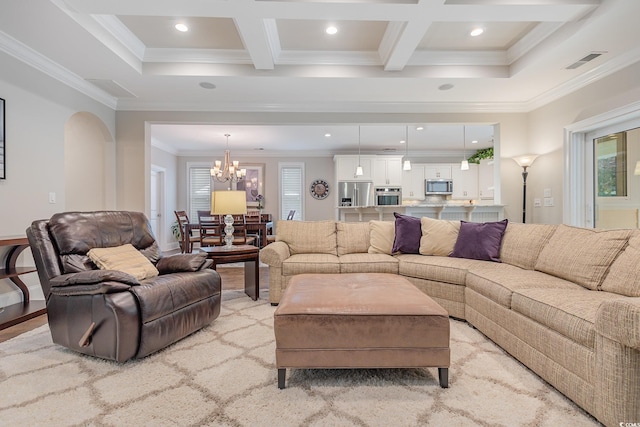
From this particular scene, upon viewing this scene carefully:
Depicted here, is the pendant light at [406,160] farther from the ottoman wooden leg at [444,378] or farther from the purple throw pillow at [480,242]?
the ottoman wooden leg at [444,378]

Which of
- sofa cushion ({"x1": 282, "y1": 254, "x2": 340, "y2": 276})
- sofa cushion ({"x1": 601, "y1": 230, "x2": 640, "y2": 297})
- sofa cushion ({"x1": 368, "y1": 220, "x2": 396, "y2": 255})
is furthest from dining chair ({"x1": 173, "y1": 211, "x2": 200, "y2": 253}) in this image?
sofa cushion ({"x1": 601, "y1": 230, "x2": 640, "y2": 297})

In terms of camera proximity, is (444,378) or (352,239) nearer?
(444,378)

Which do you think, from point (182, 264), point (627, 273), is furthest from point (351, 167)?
point (627, 273)

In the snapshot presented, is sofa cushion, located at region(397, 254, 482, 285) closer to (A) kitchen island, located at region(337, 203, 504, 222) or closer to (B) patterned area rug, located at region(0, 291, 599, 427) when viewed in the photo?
(B) patterned area rug, located at region(0, 291, 599, 427)

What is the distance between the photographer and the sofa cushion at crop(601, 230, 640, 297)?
1763 mm

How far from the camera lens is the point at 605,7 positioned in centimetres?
244

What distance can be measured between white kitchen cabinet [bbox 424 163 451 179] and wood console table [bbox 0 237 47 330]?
7.65 metres

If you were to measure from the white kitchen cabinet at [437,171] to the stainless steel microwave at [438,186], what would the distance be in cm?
12

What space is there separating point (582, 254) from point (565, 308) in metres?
0.72

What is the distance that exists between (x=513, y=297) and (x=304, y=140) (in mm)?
5828

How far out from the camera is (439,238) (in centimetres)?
329

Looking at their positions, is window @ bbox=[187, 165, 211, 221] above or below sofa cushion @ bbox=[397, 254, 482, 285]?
above

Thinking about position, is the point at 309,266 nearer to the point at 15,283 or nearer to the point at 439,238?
the point at 439,238

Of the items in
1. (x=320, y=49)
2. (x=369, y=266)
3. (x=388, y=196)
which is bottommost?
(x=369, y=266)
